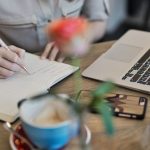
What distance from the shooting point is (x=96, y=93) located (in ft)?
1.57

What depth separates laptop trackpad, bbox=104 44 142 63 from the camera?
1.01 m

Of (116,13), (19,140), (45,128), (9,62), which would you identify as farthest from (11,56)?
(116,13)

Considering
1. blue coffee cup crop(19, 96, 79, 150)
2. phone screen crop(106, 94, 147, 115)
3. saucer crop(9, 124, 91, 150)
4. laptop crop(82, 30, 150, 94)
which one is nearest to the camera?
blue coffee cup crop(19, 96, 79, 150)

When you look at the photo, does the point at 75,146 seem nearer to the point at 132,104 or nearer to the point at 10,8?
the point at 132,104

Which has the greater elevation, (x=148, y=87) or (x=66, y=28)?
(x=66, y=28)

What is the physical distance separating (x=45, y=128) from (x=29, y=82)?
0.34 m

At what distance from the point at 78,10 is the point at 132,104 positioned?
1.91 feet

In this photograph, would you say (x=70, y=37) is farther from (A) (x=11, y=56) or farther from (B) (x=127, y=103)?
(A) (x=11, y=56)

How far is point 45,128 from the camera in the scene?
0.57 m

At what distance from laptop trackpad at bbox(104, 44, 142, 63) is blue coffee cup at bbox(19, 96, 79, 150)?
432 millimetres

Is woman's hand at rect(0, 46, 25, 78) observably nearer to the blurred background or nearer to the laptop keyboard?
the laptop keyboard

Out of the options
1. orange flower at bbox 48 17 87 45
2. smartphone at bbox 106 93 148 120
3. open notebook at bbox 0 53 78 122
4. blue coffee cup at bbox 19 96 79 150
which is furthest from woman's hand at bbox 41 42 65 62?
orange flower at bbox 48 17 87 45

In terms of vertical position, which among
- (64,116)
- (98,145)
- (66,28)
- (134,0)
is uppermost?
(66,28)

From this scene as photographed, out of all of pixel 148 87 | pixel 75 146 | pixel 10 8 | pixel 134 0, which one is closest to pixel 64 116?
pixel 75 146
